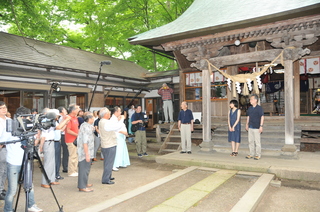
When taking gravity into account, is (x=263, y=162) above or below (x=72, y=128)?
below

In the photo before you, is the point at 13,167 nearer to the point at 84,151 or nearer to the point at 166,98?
the point at 84,151

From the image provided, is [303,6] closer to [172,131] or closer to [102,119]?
[102,119]

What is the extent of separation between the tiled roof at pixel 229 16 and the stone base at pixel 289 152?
399 centimetres

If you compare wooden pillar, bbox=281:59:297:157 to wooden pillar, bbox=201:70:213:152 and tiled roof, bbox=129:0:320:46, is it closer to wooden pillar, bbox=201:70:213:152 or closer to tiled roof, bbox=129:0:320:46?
tiled roof, bbox=129:0:320:46

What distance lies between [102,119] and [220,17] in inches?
229

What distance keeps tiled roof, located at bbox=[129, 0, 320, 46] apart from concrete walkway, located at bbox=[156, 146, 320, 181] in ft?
14.2

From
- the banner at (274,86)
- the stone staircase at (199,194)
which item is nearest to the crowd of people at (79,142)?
the stone staircase at (199,194)

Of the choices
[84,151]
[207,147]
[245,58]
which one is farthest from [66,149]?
[245,58]

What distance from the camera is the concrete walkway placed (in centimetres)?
619

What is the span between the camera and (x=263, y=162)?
7098 mm

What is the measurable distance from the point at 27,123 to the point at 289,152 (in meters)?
7.32

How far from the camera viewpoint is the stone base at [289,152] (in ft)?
24.2

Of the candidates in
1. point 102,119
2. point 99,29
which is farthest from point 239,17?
point 99,29

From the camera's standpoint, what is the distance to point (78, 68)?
506 inches
